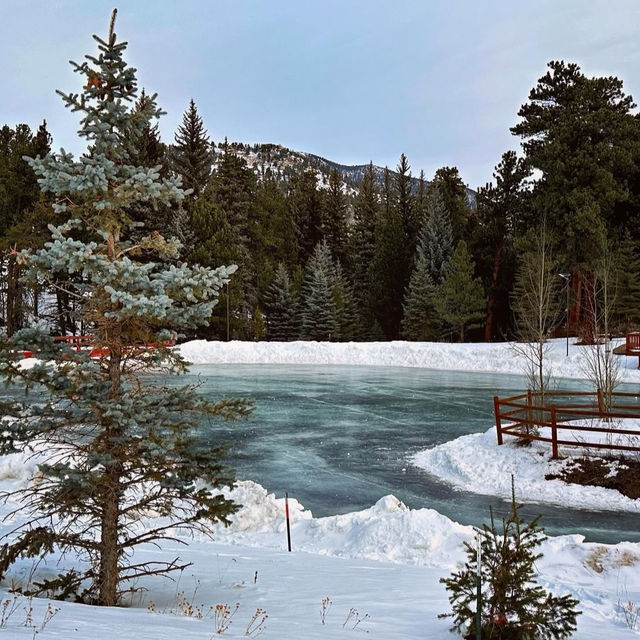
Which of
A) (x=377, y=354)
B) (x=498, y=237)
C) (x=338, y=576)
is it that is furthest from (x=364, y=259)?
(x=338, y=576)

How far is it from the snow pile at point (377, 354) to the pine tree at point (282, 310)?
503 inches

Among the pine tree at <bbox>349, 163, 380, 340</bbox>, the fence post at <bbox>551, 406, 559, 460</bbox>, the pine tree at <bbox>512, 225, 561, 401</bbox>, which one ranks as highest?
the pine tree at <bbox>349, 163, 380, 340</bbox>

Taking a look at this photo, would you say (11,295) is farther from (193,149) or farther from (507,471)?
(507,471)

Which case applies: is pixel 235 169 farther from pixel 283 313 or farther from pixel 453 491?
pixel 453 491

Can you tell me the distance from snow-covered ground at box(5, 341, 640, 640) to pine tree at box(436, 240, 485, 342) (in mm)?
34551

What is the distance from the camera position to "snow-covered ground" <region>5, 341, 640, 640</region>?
5.46 m

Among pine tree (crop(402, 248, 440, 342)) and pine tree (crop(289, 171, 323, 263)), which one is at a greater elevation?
pine tree (crop(289, 171, 323, 263))

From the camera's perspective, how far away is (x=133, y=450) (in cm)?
627

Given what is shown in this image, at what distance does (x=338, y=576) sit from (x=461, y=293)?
42.0 metres

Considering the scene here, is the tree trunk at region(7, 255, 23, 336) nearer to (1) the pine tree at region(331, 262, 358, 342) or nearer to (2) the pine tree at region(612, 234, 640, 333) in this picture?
(1) the pine tree at region(331, 262, 358, 342)

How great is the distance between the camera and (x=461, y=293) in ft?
159

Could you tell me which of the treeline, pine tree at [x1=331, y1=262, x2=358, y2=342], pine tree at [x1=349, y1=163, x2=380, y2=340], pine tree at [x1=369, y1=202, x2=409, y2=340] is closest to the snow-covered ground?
the treeline

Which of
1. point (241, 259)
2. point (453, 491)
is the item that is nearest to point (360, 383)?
point (453, 491)

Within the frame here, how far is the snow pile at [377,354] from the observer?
3928 cm
